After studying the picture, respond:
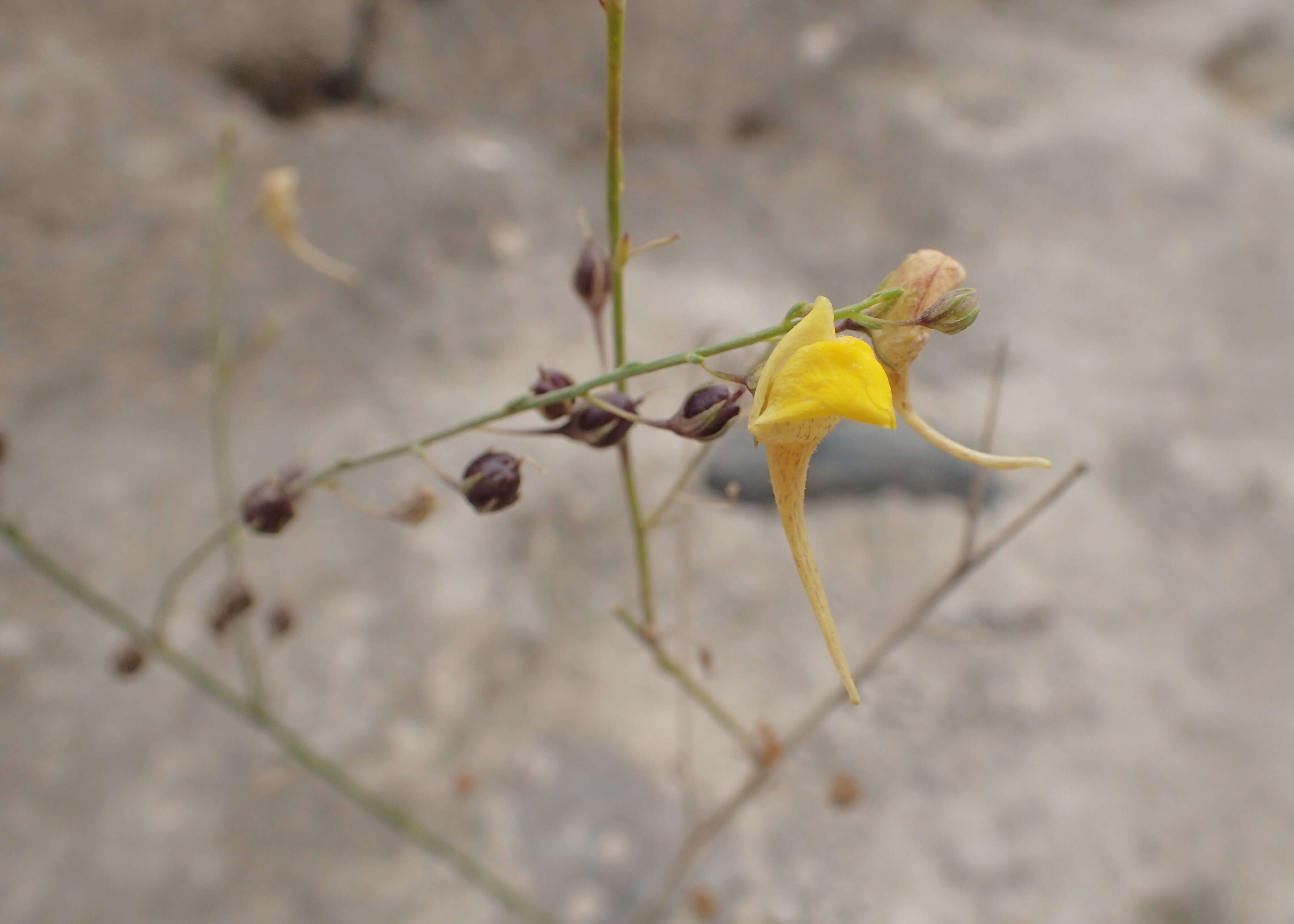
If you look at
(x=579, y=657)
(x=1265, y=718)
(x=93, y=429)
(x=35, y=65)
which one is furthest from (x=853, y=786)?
(x=35, y=65)

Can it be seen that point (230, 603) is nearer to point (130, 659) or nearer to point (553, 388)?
point (130, 659)

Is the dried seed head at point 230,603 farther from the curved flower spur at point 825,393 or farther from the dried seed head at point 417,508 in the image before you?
the curved flower spur at point 825,393

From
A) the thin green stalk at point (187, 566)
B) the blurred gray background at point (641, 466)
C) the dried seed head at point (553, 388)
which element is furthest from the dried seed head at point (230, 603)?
the dried seed head at point (553, 388)

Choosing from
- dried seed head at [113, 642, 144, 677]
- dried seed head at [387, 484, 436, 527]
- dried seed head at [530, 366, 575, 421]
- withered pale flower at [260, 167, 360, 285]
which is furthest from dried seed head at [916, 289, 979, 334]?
dried seed head at [113, 642, 144, 677]

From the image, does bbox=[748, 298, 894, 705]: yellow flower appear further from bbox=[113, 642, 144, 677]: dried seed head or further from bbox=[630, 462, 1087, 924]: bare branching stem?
bbox=[113, 642, 144, 677]: dried seed head

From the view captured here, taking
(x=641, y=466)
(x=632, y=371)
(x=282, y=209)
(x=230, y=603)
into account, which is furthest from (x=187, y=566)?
(x=641, y=466)
